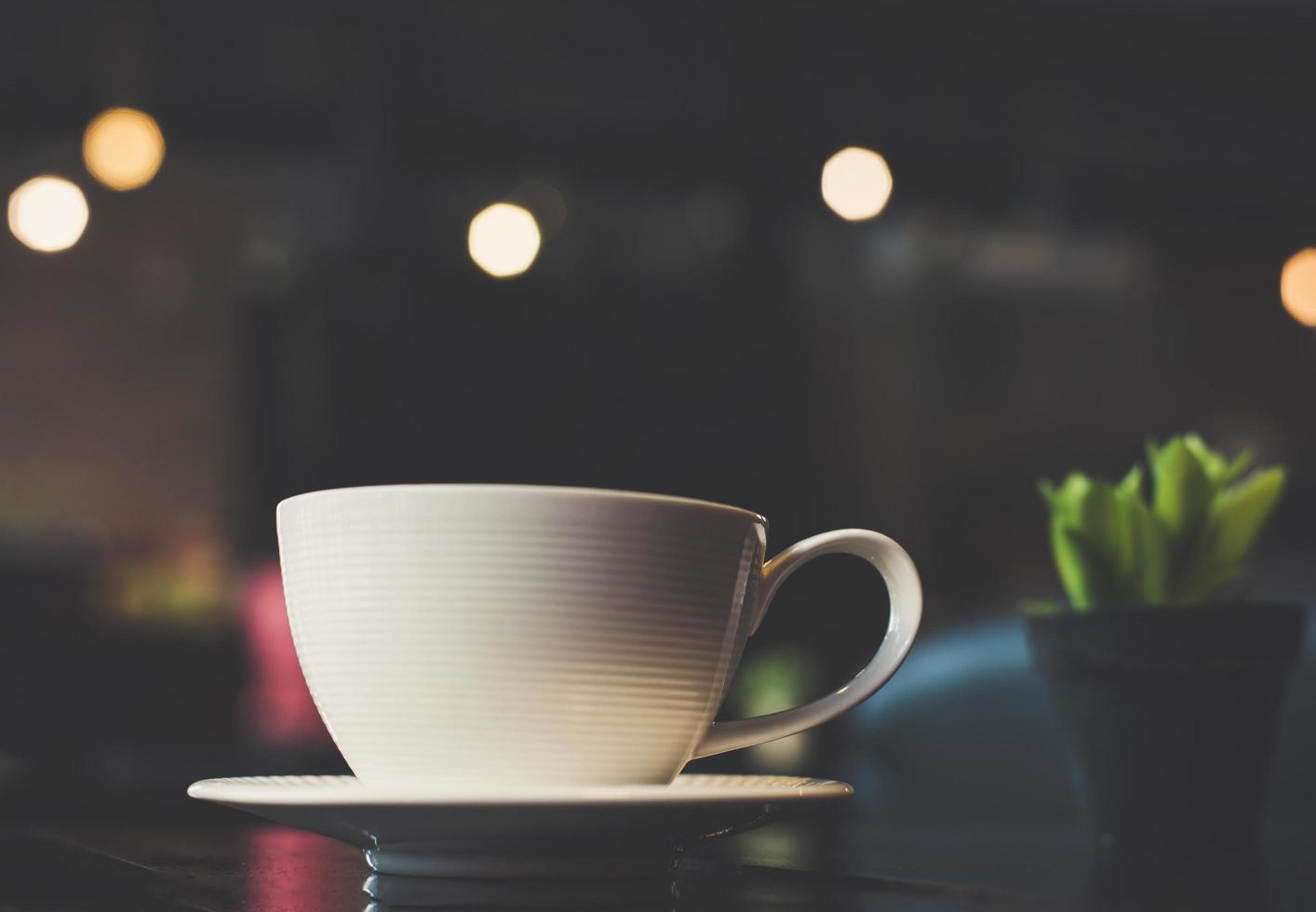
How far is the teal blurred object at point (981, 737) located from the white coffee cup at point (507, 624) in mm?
865

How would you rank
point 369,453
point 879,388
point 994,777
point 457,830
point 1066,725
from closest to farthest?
1. point 457,830
2. point 1066,725
3. point 994,777
4. point 369,453
5. point 879,388

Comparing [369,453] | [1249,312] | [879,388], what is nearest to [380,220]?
[369,453]

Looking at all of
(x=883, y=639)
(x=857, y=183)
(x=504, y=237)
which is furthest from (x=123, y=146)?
(x=883, y=639)

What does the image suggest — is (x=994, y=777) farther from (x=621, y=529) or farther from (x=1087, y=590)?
(x=621, y=529)

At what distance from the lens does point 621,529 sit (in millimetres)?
430

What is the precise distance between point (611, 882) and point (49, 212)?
352 cm

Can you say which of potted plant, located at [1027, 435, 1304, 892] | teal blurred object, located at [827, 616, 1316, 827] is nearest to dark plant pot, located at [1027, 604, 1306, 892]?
potted plant, located at [1027, 435, 1304, 892]

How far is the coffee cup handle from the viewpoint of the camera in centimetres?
50

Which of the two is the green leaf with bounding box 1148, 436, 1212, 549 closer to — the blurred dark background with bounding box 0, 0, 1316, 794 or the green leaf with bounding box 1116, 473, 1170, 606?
the green leaf with bounding box 1116, 473, 1170, 606

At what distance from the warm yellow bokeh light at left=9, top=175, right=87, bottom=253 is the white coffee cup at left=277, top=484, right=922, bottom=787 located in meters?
3.38

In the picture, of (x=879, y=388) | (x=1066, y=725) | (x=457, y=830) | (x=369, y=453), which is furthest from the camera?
(x=879, y=388)

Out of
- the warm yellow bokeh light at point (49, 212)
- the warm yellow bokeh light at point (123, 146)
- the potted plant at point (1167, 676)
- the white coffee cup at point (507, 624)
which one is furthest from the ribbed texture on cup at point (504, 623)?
the warm yellow bokeh light at point (123, 146)

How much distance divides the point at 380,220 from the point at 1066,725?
3928 mm

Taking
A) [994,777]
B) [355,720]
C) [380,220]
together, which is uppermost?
[380,220]
